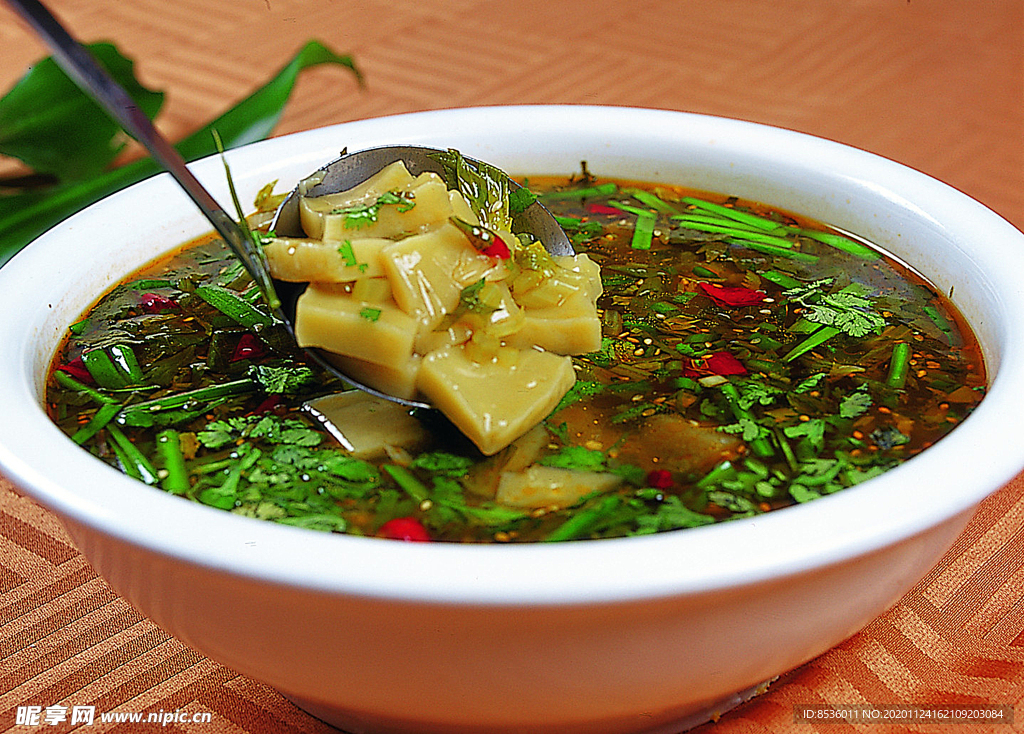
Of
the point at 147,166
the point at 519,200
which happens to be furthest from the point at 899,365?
the point at 147,166

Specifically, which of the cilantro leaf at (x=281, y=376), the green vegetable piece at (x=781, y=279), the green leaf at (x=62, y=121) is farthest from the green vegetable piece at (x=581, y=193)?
the green leaf at (x=62, y=121)

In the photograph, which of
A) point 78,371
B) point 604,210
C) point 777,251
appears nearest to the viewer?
point 78,371

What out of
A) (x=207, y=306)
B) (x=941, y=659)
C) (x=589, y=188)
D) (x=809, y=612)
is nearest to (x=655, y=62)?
(x=589, y=188)

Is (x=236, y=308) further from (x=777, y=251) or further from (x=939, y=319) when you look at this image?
(x=939, y=319)

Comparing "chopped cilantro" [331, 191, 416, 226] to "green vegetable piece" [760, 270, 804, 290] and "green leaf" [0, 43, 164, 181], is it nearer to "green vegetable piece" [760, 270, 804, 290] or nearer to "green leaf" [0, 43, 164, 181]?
"green vegetable piece" [760, 270, 804, 290]

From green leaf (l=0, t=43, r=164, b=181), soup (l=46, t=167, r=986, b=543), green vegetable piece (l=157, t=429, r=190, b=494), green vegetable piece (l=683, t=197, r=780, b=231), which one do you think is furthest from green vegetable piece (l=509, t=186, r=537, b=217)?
green leaf (l=0, t=43, r=164, b=181)
